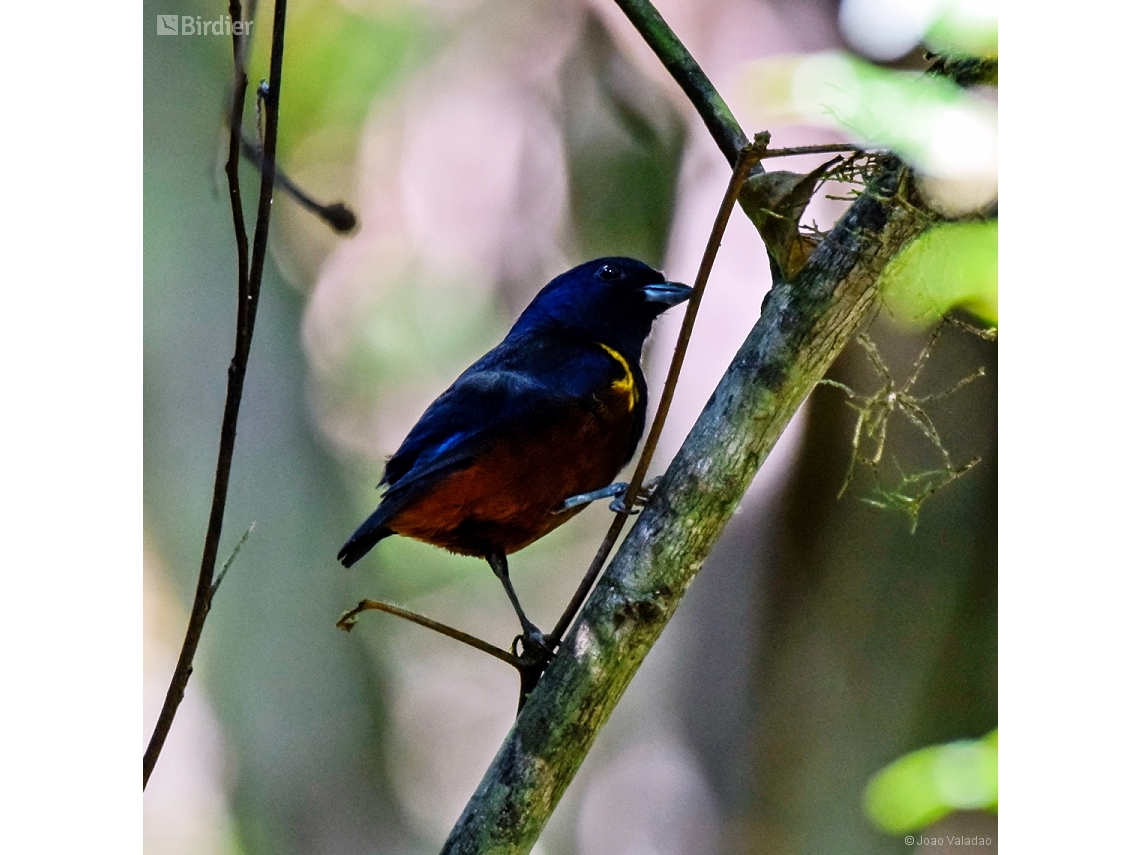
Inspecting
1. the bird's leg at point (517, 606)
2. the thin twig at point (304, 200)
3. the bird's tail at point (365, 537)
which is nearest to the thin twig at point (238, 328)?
the thin twig at point (304, 200)

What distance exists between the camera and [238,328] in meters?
1.47

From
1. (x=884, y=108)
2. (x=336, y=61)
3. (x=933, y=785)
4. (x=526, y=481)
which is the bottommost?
(x=933, y=785)

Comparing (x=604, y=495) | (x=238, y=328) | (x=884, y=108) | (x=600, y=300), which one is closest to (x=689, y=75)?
(x=884, y=108)

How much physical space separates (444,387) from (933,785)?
928 mm

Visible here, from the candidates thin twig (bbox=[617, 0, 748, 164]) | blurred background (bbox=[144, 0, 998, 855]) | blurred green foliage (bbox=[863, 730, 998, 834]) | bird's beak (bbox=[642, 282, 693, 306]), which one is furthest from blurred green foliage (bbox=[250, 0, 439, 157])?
blurred green foliage (bbox=[863, 730, 998, 834])

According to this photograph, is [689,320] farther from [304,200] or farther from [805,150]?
[304,200]

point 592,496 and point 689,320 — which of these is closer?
point 689,320

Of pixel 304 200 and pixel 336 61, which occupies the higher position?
pixel 336 61

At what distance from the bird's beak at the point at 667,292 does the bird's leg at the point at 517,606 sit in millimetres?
462

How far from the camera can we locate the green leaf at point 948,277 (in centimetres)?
142
